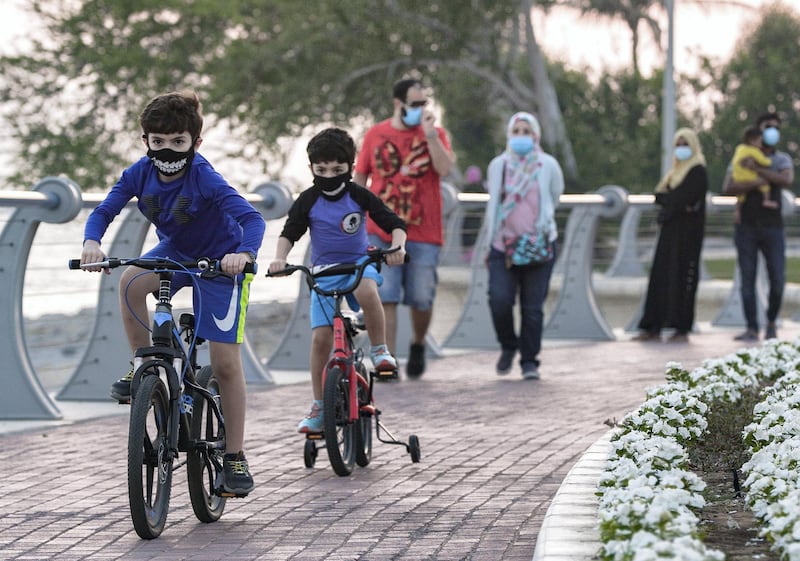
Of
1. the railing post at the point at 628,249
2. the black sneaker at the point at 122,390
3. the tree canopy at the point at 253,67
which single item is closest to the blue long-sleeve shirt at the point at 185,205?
the black sneaker at the point at 122,390

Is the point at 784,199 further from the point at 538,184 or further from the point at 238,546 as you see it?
the point at 238,546

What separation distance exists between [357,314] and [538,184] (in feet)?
13.0

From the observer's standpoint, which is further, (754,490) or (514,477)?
(514,477)

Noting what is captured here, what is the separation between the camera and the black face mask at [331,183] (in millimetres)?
7824

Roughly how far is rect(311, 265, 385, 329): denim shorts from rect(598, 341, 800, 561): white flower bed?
1379 mm

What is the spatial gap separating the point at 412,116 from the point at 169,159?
5.27 m

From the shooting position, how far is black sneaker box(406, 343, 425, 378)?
38.3 feet

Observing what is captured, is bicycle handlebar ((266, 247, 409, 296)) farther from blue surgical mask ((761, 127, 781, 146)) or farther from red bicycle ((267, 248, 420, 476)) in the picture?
→ blue surgical mask ((761, 127, 781, 146))

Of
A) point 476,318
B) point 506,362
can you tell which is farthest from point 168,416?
point 476,318

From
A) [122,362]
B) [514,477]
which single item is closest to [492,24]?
[122,362]

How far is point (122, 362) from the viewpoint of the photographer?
1005 centimetres

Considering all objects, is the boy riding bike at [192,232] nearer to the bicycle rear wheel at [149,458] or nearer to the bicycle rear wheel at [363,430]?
the bicycle rear wheel at [149,458]

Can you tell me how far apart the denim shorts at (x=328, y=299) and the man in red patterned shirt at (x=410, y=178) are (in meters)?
3.09

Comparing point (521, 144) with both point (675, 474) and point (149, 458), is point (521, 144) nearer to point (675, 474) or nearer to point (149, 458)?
point (149, 458)
